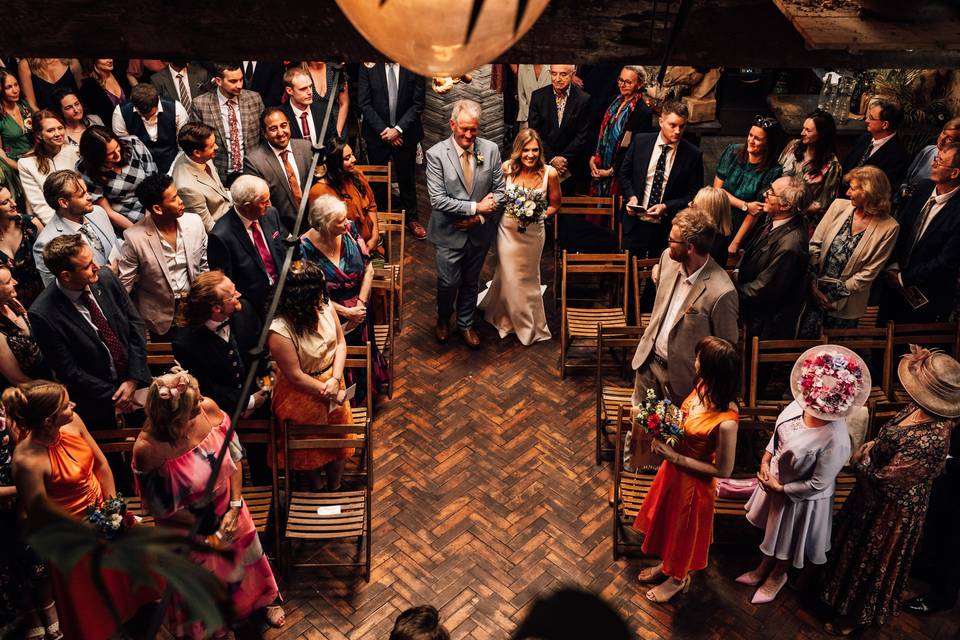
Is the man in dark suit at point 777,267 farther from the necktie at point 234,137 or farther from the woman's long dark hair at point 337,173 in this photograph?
the necktie at point 234,137

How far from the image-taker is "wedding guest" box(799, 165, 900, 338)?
5.68 metres

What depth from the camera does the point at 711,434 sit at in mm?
4465

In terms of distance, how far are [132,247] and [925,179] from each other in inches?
204

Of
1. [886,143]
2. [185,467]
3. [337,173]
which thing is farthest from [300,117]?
[886,143]

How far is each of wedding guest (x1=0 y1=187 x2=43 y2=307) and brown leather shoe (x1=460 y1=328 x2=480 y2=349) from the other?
10.0 ft

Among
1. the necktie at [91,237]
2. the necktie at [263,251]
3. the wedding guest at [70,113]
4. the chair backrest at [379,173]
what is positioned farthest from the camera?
the chair backrest at [379,173]

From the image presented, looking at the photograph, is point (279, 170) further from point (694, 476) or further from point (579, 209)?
point (694, 476)

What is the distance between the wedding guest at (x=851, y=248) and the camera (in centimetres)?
568

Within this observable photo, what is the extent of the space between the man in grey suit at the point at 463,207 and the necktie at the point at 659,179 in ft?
3.80

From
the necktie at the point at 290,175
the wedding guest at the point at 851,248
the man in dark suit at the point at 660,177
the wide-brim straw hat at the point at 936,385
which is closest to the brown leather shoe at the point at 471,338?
the man in dark suit at the point at 660,177

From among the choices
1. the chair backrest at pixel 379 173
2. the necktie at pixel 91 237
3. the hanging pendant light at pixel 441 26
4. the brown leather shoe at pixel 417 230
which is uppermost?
the hanging pendant light at pixel 441 26

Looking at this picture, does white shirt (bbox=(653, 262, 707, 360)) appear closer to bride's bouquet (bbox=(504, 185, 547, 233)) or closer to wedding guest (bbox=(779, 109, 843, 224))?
bride's bouquet (bbox=(504, 185, 547, 233))

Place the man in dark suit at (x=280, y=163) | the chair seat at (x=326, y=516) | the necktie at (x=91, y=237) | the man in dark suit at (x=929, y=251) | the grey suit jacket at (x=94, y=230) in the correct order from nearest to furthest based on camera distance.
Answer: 1. the chair seat at (x=326, y=516)
2. the grey suit jacket at (x=94, y=230)
3. the necktie at (x=91, y=237)
4. the man in dark suit at (x=929, y=251)
5. the man in dark suit at (x=280, y=163)

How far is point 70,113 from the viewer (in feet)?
21.0
